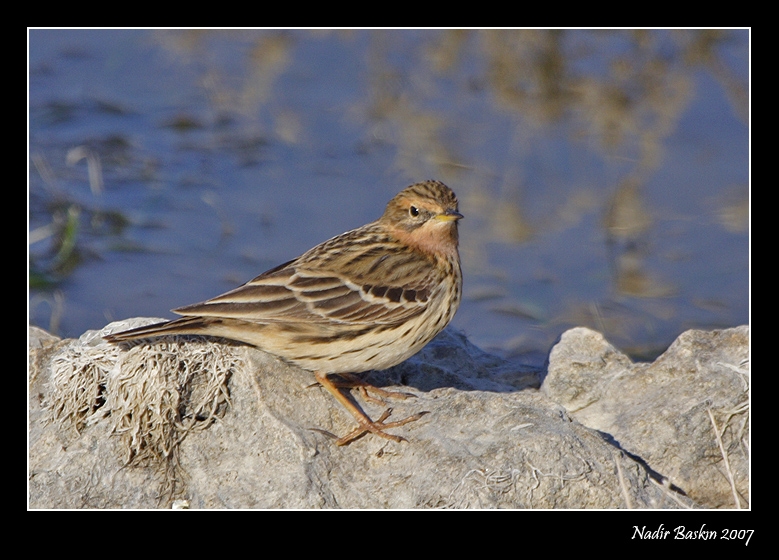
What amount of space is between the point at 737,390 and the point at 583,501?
1721 millimetres

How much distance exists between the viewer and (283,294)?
7176mm

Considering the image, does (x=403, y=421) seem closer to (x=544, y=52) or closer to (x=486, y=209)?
(x=486, y=209)

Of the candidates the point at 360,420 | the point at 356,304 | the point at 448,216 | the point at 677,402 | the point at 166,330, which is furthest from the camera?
the point at 448,216

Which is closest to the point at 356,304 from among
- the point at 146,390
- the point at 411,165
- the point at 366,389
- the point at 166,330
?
the point at 366,389

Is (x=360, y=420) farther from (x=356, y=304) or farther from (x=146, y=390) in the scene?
(x=146, y=390)

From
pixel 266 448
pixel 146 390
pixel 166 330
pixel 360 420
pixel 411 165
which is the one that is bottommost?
pixel 266 448

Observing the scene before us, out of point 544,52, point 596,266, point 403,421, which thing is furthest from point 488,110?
point 403,421

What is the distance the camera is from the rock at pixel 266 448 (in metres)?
6.12

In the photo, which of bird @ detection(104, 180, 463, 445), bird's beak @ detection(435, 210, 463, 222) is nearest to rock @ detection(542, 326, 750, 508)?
bird @ detection(104, 180, 463, 445)

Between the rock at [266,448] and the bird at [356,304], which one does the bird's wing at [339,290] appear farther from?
the rock at [266,448]

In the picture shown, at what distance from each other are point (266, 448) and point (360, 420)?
71 centimetres

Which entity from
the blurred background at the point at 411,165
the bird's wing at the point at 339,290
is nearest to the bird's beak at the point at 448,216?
the bird's wing at the point at 339,290

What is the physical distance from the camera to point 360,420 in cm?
675

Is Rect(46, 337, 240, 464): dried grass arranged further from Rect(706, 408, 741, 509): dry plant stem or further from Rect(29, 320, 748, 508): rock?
Rect(706, 408, 741, 509): dry plant stem
